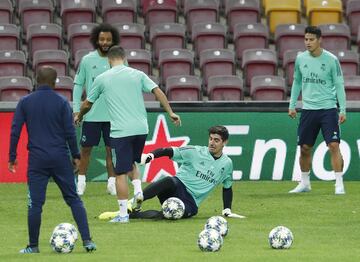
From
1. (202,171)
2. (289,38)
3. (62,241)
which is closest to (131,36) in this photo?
(289,38)

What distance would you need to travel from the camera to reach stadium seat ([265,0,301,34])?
24.2 meters

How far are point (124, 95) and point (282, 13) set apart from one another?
34.8ft

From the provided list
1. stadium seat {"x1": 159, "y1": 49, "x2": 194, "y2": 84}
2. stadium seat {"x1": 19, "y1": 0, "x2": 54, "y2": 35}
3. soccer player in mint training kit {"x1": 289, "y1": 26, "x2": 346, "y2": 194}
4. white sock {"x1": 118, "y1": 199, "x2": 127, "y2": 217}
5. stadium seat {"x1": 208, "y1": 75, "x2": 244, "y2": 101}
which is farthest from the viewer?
stadium seat {"x1": 19, "y1": 0, "x2": 54, "y2": 35}

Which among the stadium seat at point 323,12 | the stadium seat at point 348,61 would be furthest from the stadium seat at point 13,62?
the stadium seat at point 323,12

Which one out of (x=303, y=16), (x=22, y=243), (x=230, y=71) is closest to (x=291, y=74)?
(x=230, y=71)

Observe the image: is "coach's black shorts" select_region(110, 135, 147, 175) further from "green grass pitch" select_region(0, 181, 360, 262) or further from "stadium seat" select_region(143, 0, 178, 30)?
"stadium seat" select_region(143, 0, 178, 30)

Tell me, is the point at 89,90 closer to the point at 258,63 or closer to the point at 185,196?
the point at 185,196

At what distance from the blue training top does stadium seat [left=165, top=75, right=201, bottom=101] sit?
10156 mm

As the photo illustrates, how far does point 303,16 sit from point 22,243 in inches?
533

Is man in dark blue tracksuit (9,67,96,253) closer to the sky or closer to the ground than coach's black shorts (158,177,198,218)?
closer to the sky

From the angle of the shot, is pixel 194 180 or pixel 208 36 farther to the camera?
pixel 208 36

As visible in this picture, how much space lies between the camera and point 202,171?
14398mm

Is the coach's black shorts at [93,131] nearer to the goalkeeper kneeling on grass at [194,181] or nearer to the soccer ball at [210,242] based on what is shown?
the goalkeeper kneeling on grass at [194,181]

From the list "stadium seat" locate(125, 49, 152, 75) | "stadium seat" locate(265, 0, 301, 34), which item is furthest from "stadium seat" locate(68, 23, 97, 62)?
"stadium seat" locate(265, 0, 301, 34)
